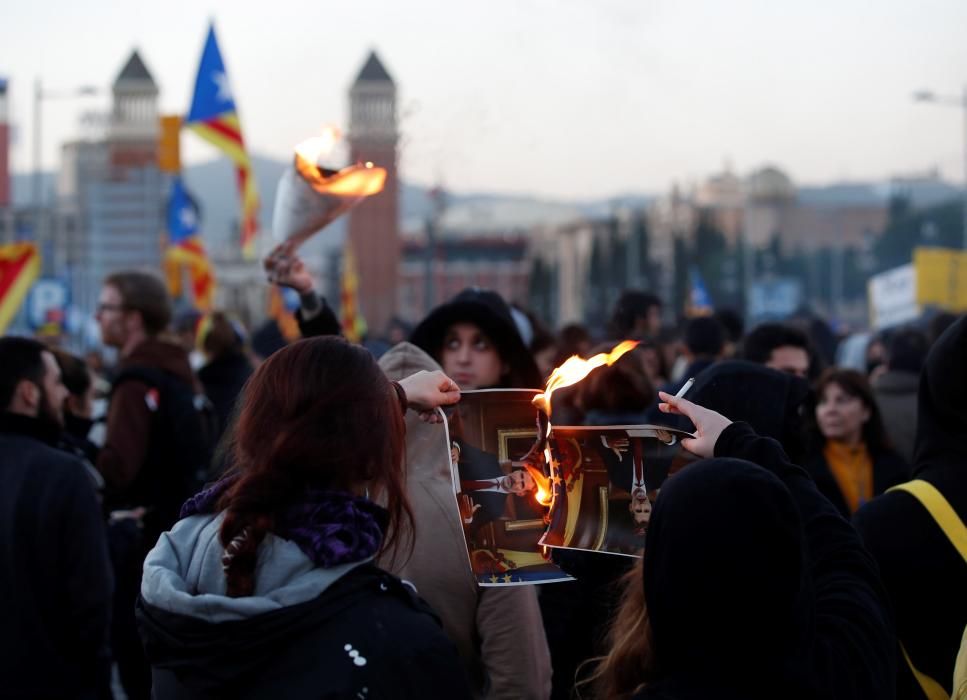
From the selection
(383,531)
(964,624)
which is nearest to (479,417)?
(383,531)

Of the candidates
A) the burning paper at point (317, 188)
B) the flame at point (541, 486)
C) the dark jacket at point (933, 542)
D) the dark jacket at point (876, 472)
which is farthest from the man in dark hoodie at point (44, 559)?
the dark jacket at point (876, 472)

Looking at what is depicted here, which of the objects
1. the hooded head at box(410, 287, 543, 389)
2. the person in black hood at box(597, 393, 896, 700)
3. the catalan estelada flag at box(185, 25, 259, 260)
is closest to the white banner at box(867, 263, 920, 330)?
the catalan estelada flag at box(185, 25, 259, 260)

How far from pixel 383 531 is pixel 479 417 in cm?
55

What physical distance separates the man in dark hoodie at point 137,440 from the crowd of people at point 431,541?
0.01 metres

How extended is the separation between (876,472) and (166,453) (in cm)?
305

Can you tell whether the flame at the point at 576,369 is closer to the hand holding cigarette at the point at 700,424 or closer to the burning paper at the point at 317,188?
the hand holding cigarette at the point at 700,424

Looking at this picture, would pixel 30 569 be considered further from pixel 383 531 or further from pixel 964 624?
pixel 964 624

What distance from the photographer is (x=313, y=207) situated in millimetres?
4402

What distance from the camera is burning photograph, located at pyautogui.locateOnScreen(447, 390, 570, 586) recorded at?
304cm

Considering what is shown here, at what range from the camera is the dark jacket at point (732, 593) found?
90.7 inches

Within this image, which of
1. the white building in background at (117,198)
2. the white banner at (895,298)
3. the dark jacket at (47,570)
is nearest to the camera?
the dark jacket at (47,570)

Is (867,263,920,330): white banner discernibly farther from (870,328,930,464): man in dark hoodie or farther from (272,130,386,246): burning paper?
(272,130,386,246): burning paper

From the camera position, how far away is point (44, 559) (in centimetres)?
462

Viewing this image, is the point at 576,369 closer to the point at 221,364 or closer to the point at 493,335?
the point at 493,335
